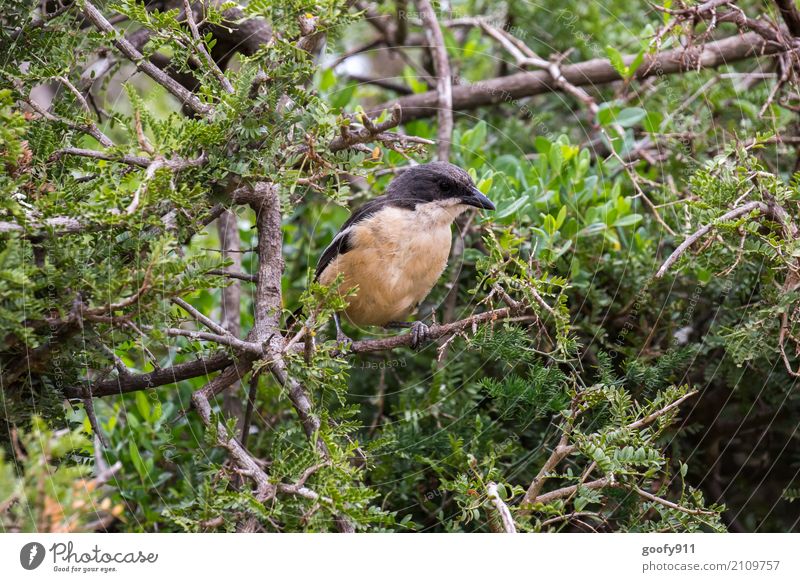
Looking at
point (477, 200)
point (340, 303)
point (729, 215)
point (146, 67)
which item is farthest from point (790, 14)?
point (146, 67)

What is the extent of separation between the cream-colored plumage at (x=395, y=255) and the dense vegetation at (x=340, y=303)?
272 mm

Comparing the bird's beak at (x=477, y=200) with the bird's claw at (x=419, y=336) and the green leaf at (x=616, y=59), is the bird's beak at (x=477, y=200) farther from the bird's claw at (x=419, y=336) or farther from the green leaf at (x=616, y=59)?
the green leaf at (x=616, y=59)

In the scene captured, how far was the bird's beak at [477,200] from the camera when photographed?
378 centimetres

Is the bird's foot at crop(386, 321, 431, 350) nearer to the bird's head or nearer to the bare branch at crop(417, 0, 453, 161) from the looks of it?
the bird's head

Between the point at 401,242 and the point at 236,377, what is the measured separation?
128 cm

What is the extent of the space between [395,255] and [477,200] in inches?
18.8

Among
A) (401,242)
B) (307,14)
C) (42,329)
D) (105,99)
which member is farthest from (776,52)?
(42,329)

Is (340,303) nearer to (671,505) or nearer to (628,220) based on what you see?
(671,505)

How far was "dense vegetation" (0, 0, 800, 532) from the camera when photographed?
8.08 feet

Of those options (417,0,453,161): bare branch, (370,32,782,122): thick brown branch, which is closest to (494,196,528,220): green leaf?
(417,0,453,161): bare branch

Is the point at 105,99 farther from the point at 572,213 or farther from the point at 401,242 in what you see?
the point at 572,213

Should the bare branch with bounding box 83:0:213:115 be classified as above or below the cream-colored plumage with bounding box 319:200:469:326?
above

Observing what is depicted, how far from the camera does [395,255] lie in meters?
3.99

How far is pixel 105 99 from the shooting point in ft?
12.5
